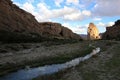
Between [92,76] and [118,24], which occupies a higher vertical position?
[118,24]

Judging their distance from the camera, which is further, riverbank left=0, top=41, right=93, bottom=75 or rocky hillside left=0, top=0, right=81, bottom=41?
rocky hillside left=0, top=0, right=81, bottom=41

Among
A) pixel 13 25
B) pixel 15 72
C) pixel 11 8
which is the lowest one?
pixel 15 72

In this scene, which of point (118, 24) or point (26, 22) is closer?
point (26, 22)

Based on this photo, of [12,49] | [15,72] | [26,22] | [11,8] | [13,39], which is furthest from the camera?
[26,22]

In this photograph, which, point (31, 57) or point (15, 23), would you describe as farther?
point (15, 23)

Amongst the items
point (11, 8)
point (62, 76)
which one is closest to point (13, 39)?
point (11, 8)

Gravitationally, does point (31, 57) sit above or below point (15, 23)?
below

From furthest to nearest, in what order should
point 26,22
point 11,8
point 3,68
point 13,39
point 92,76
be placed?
point 26,22, point 11,8, point 13,39, point 3,68, point 92,76

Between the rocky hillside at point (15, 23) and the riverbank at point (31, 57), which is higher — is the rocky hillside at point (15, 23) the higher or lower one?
the higher one

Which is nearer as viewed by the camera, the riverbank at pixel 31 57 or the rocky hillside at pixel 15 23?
the riverbank at pixel 31 57

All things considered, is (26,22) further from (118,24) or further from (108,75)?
(108,75)

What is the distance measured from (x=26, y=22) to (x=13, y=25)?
2398 centimetres

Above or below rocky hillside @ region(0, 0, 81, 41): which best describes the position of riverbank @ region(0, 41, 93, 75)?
below

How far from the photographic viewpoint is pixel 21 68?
4600 centimetres
